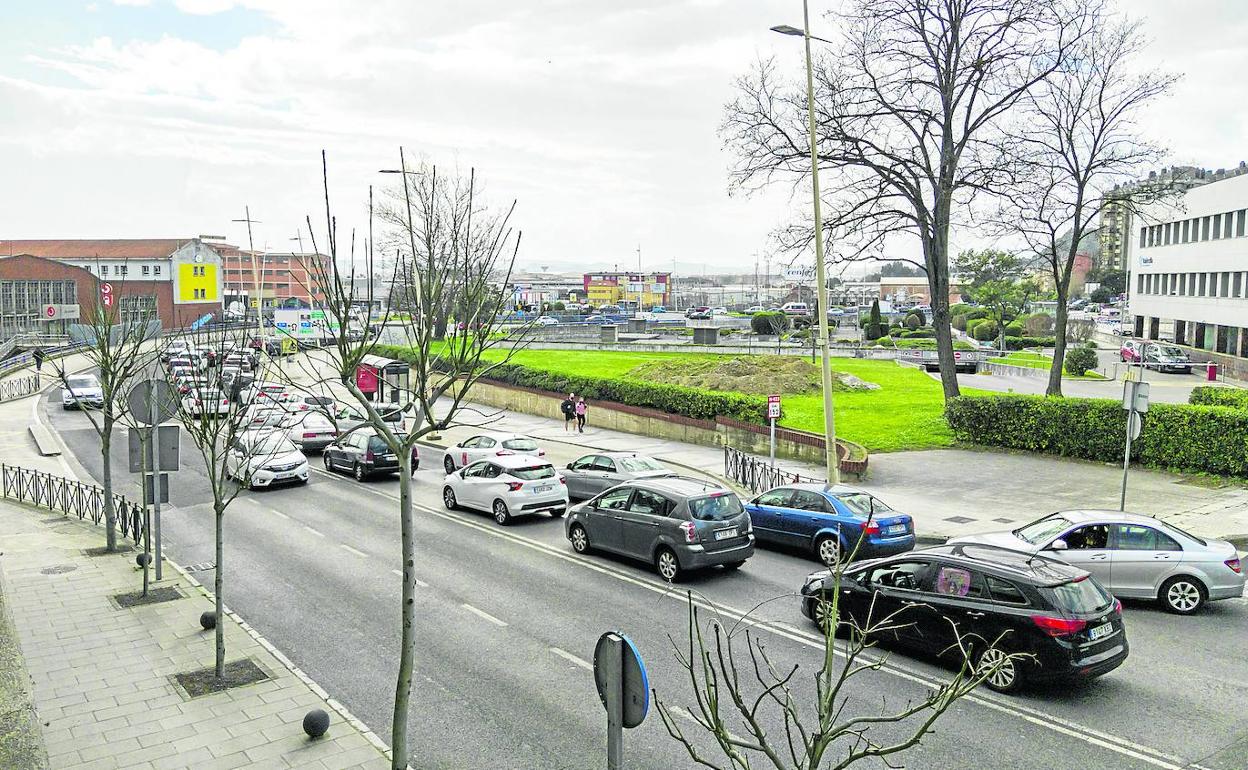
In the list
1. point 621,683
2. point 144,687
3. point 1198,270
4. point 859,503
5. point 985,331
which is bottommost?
point 144,687

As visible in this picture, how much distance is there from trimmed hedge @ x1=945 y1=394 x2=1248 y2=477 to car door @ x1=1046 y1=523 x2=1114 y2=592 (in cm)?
1085

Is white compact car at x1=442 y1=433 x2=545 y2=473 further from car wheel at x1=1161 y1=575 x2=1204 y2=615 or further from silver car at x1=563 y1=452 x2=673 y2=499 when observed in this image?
car wheel at x1=1161 y1=575 x2=1204 y2=615

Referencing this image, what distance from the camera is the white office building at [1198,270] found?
52.3 metres

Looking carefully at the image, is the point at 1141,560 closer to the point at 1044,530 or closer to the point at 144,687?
the point at 1044,530

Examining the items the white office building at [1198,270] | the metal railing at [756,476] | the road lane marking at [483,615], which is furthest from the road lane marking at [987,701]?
the white office building at [1198,270]

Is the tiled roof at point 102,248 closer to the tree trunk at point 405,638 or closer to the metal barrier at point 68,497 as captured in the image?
the metal barrier at point 68,497

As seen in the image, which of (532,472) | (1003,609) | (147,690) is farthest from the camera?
(532,472)

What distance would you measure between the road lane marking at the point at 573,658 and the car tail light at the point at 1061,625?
197 inches

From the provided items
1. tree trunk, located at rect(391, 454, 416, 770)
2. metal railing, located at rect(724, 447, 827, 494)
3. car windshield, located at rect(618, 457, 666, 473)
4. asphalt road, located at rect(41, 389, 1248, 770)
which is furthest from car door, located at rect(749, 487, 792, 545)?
tree trunk, located at rect(391, 454, 416, 770)

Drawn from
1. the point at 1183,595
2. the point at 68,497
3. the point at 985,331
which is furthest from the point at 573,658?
the point at 985,331

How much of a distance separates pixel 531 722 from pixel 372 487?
16147 mm

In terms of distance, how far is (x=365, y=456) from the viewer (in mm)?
25250

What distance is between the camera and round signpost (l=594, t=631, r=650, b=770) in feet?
16.0

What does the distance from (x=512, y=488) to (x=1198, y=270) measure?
55.8 m
